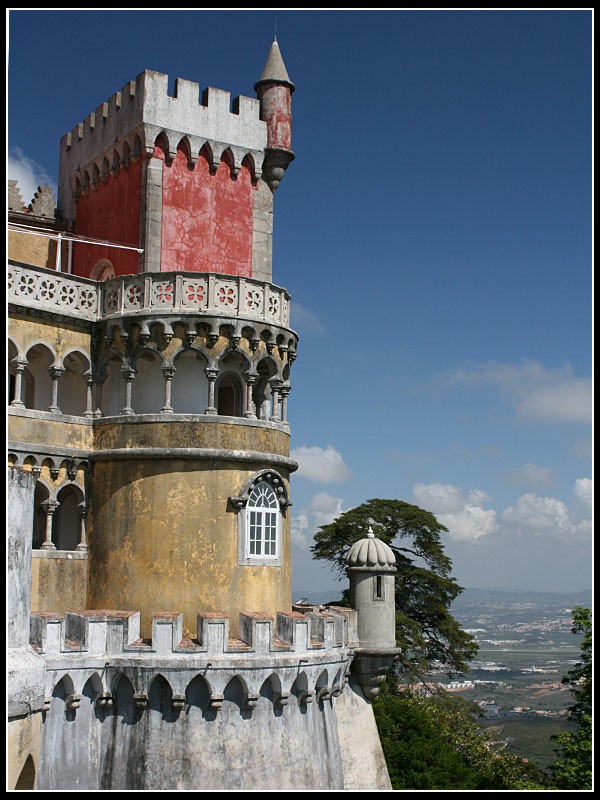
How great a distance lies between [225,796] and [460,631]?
2758 centimetres

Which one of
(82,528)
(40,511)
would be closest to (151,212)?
(40,511)

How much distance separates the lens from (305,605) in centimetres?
3303

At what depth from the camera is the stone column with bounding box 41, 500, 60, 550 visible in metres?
27.8

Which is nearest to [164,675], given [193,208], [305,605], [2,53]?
[305,605]

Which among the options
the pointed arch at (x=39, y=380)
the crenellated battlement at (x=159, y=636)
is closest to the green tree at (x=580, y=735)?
the crenellated battlement at (x=159, y=636)

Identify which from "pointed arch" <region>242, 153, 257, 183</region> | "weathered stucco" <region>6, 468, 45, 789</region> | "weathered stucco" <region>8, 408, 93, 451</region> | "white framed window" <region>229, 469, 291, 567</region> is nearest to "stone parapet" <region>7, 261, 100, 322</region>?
"weathered stucco" <region>8, 408, 93, 451</region>

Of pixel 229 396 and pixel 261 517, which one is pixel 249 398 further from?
pixel 261 517

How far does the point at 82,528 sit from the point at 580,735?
18977 millimetres

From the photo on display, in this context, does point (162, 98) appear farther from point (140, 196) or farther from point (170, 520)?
point (170, 520)

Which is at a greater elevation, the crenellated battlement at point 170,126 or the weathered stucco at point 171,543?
the crenellated battlement at point 170,126

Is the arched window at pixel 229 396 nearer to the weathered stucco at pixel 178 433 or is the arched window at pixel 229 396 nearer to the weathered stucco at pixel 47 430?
the weathered stucco at pixel 178 433

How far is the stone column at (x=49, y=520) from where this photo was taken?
2780cm

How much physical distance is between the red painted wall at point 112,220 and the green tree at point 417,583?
21.3 metres

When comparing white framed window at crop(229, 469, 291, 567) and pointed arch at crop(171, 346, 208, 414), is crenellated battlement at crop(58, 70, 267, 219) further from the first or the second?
white framed window at crop(229, 469, 291, 567)
